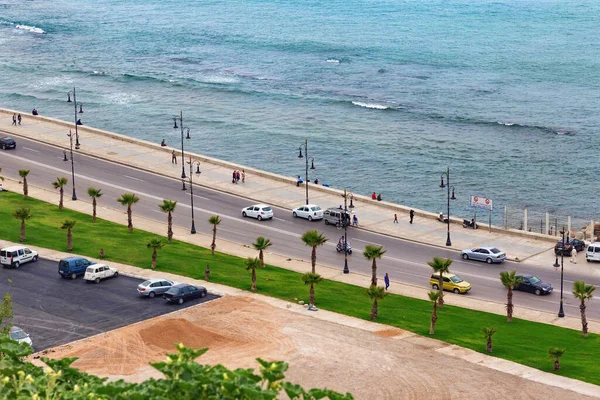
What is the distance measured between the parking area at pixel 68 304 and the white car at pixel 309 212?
87.5 ft

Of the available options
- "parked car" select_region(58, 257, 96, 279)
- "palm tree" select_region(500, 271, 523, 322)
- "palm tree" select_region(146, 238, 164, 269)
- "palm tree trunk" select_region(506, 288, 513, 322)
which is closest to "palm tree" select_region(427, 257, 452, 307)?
"palm tree" select_region(500, 271, 523, 322)

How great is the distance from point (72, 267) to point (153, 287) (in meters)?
7.65

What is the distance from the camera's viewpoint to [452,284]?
302ft

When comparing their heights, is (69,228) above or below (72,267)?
above

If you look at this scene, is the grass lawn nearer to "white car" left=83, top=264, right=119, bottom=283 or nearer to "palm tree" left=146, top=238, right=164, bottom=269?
"palm tree" left=146, top=238, right=164, bottom=269

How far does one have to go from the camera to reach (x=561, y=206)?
443 feet

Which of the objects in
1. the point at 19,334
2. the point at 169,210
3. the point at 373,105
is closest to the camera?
the point at 19,334

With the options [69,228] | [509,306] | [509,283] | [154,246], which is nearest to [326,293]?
[509,306]

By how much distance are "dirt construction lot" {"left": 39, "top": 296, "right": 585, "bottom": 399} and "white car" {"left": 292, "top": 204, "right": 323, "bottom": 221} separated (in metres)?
29.4

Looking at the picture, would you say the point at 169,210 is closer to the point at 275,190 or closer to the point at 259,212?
the point at 259,212

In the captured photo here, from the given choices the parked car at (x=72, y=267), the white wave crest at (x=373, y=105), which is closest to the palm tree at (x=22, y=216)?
the parked car at (x=72, y=267)

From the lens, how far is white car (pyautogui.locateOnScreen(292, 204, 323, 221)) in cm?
11169

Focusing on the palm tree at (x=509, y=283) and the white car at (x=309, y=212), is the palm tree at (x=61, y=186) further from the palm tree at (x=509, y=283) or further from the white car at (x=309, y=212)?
the palm tree at (x=509, y=283)

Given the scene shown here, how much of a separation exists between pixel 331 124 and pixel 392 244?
7098 cm
